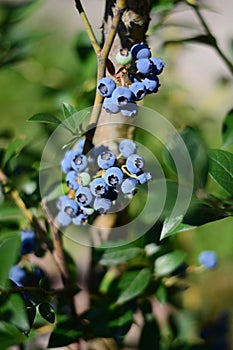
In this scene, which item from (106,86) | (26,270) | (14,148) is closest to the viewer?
(106,86)

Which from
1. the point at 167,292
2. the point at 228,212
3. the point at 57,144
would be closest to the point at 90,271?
the point at 167,292

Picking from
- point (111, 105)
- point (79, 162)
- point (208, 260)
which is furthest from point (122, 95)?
point (208, 260)

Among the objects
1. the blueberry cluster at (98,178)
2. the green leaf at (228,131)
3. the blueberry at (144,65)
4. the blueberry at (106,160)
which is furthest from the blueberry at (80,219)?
the green leaf at (228,131)

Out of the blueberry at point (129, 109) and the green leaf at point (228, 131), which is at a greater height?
the blueberry at point (129, 109)

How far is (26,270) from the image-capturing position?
98cm

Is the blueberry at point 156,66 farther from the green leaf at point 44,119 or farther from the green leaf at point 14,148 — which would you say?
the green leaf at point 14,148

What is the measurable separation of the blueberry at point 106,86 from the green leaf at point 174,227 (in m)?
0.18

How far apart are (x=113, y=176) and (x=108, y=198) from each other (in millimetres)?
44

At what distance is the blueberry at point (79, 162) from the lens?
2.74 feet

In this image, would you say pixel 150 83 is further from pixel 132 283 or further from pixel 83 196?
pixel 132 283

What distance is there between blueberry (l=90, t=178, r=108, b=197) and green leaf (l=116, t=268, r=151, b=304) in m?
0.28

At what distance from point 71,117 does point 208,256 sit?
419mm

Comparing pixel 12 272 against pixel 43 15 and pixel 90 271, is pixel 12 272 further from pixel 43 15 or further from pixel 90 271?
pixel 43 15

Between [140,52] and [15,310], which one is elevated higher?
[140,52]
